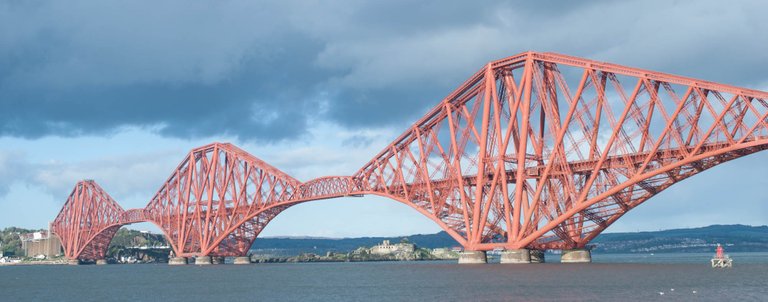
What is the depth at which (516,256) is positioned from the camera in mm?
92312

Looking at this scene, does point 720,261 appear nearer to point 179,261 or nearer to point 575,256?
point 575,256

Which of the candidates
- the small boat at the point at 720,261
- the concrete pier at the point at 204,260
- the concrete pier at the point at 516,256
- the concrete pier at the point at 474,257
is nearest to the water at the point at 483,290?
the concrete pier at the point at 516,256

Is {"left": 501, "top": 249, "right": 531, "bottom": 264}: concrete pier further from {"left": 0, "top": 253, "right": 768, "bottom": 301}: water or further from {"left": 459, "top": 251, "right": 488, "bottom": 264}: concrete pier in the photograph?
{"left": 459, "top": 251, "right": 488, "bottom": 264}: concrete pier

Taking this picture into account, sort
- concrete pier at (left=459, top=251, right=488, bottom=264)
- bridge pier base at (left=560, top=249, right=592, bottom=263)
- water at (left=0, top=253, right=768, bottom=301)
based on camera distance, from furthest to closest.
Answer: bridge pier base at (left=560, top=249, right=592, bottom=263) < concrete pier at (left=459, top=251, right=488, bottom=264) < water at (left=0, top=253, right=768, bottom=301)

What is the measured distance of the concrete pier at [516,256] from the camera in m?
92.1

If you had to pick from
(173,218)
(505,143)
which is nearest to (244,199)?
(173,218)

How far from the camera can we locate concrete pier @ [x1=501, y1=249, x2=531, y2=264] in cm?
9206

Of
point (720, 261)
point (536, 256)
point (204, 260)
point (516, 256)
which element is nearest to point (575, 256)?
point (536, 256)

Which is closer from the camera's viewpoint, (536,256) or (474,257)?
(536,256)

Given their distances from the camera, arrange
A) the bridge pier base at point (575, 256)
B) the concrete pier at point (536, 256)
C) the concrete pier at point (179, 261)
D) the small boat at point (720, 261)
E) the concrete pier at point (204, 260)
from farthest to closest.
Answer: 1. the concrete pier at point (179, 261)
2. the concrete pier at point (204, 260)
3. the bridge pier base at point (575, 256)
4. the concrete pier at point (536, 256)
5. the small boat at point (720, 261)

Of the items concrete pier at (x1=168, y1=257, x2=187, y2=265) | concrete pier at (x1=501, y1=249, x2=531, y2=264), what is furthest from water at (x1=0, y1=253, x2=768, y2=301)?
concrete pier at (x1=168, y1=257, x2=187, y2=265)

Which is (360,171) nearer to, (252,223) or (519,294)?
(252,223)

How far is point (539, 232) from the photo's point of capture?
88.5m

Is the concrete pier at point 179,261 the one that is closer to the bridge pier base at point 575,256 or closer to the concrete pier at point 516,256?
the bridge pier base at point 575,256
